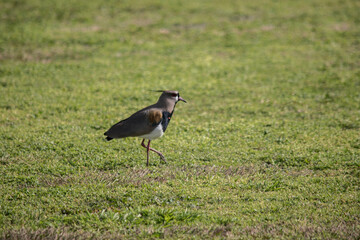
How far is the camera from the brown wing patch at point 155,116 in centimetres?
962

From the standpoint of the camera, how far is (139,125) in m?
9.66

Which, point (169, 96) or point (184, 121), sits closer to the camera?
point (169, 96)

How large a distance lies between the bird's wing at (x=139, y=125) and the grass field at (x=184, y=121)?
87cm

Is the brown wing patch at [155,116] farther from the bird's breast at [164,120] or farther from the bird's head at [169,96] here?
the bird's head at [169,96]

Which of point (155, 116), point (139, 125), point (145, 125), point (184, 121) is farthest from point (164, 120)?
point (184, 121)

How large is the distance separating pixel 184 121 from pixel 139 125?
151 inches

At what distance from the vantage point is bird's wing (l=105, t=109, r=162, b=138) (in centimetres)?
962

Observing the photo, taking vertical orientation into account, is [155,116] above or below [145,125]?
above

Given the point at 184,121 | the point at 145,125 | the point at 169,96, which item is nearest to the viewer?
the point at 145,125

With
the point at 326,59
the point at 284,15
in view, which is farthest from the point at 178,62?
the point at 284,15

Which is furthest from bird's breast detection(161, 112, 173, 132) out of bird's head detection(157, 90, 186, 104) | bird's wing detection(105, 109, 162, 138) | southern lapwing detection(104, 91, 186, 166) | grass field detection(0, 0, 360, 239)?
grass field detection(0, 0, 360, 239)

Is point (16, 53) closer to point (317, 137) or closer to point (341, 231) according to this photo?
point (317, 137)

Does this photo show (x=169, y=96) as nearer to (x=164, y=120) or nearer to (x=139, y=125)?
(x=164, y=120)

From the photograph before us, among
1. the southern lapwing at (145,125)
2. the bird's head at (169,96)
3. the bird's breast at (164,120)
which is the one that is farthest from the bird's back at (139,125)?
the bird's head at (169,96)
